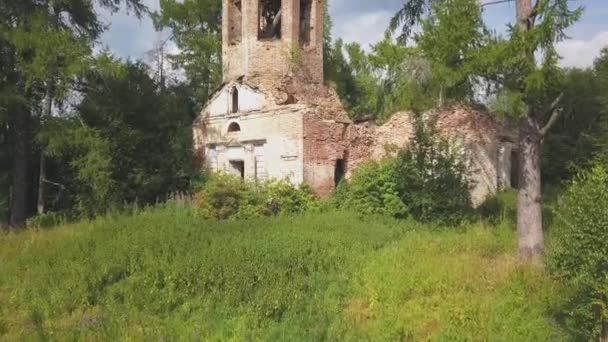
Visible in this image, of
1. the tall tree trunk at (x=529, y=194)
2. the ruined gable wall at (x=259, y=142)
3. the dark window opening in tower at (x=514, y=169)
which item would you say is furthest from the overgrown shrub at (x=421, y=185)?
the dark window opening in tower at (x=514, y=169)

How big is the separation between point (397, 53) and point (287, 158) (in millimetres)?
7830

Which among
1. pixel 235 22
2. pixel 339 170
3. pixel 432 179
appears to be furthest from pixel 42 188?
pixel 432 179

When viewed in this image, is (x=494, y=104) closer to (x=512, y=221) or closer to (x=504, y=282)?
(x=504, y=282)

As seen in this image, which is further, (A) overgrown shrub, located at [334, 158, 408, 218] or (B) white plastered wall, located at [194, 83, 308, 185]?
(B) white plastered wall, located at [194, 83, 308, 185]

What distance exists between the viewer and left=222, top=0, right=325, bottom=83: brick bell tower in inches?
819

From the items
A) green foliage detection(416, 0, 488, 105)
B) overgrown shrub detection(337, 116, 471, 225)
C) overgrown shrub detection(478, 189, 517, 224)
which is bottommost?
overgrown shrub detection(478, 189, 517, 224)

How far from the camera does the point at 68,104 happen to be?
17969 millimetres

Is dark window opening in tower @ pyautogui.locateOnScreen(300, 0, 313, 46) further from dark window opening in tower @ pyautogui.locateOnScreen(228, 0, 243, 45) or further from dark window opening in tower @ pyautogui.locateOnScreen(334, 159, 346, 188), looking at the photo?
dark window opening in tower @ pyautogui.locateOnScreen(334, 159, 346, 188)

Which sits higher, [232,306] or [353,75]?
[353,75]

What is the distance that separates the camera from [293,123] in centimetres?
1831

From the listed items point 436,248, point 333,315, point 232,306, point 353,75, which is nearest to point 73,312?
point 232,306

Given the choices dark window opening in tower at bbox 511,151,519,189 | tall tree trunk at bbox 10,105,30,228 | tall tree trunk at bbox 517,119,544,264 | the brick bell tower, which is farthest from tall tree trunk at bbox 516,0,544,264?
tall tree trunk at bbox 10,105,30,228

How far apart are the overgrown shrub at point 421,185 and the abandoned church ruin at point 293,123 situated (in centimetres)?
202

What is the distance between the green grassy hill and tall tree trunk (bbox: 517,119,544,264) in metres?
0.48
